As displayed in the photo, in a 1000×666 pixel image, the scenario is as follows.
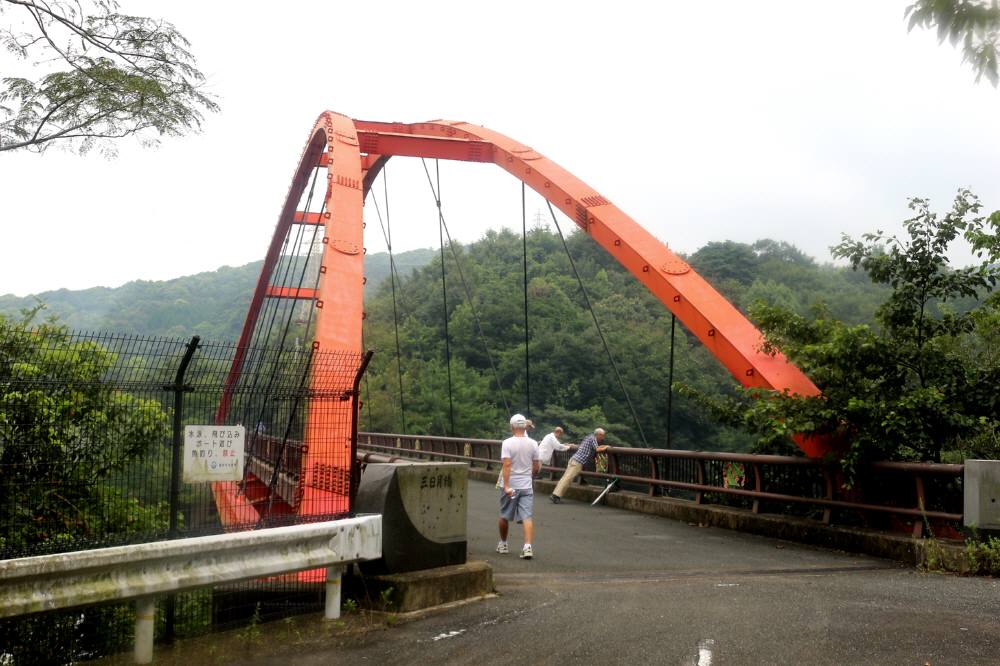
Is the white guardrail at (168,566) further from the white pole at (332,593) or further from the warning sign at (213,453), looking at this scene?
the warning sign at (213,453)

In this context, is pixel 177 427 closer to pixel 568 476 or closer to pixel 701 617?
pixel 701 617

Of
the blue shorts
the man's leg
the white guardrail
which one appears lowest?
the man's leg

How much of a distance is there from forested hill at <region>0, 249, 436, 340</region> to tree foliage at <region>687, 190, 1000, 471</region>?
59.3m

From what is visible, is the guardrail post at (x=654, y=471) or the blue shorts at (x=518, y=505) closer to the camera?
the blue shorts at (x=518, y=505)

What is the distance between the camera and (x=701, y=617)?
19.4 ft

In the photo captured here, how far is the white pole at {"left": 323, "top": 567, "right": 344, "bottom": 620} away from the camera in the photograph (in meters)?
5.86

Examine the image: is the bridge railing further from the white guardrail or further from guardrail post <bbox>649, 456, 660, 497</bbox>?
the white guardrail

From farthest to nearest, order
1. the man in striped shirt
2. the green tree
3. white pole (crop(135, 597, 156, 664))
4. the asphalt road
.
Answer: the man in striped shirt → the green tree → the asphalt road → white pole (crop(135, 597, 156, 664))

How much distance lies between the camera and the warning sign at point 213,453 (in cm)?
554

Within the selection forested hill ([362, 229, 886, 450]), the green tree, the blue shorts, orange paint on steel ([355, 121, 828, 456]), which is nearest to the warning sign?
the green tree

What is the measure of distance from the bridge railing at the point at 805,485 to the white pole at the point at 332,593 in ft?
19.4

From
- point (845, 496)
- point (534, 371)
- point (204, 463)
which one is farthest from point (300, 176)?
point (534, 371)

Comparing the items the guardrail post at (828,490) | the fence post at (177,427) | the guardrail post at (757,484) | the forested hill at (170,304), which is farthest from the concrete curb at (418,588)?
the forested hill at (170,304)

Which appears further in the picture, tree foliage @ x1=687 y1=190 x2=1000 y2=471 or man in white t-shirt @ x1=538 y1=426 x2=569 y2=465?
man in white t-shirt @ x1=538 y1=426 x2=569 y2=465
